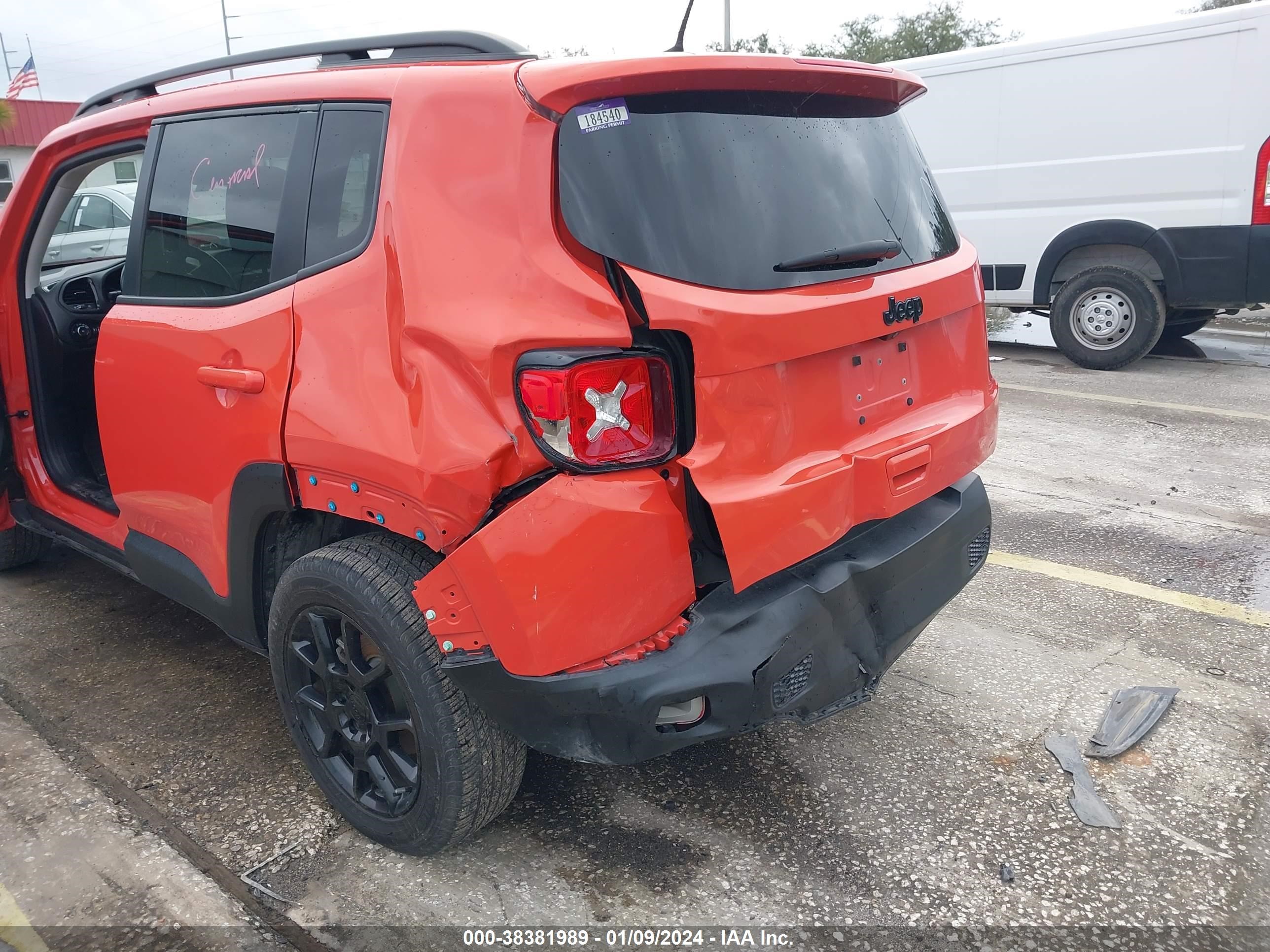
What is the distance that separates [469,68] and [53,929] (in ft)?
6.92

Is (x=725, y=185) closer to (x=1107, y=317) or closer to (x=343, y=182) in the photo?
(x=343, y=182)

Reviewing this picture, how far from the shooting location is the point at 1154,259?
7.41 m

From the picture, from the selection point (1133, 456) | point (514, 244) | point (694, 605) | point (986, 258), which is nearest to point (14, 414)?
point (514, 244)

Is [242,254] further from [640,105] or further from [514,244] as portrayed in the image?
[640,105]

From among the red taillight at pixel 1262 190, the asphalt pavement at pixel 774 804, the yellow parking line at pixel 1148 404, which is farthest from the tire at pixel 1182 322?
the asphalt pavement at pixel 774 804

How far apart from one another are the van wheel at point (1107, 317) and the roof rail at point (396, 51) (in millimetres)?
6851

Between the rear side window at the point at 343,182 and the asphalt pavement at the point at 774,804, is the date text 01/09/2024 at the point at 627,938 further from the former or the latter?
the rear side window at the point at 343,182

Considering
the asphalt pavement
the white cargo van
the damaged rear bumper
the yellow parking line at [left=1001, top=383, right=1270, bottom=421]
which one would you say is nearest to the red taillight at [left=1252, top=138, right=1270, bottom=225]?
the white cargo van

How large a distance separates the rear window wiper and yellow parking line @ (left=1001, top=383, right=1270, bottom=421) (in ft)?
→ 16.3

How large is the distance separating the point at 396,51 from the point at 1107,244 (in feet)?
22.6

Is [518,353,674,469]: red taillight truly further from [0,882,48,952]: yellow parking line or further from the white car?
the white car

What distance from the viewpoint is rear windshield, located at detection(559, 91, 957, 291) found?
192 centimetres

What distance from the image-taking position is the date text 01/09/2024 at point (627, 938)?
206 cm

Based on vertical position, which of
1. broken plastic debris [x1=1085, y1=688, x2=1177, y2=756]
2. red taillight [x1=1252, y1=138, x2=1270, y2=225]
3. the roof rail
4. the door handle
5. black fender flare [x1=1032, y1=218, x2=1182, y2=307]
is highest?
the roof rail
